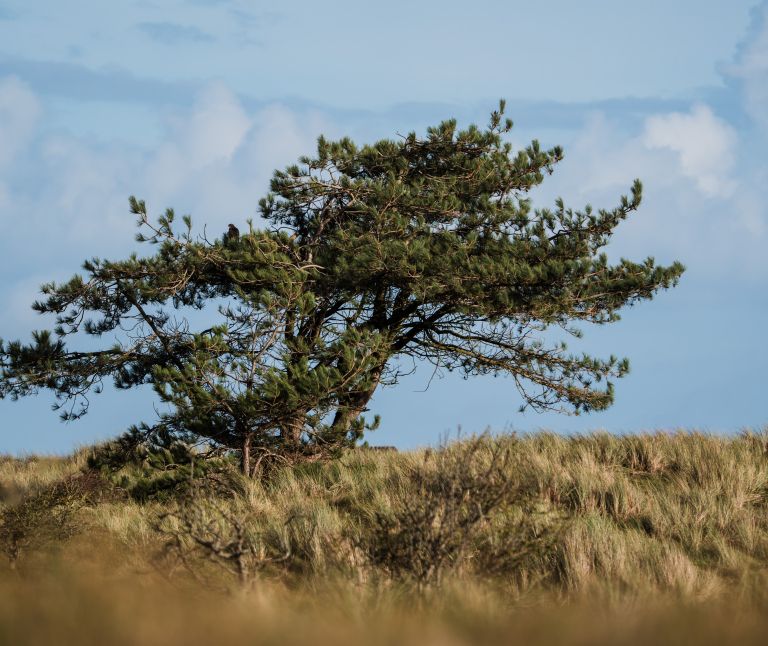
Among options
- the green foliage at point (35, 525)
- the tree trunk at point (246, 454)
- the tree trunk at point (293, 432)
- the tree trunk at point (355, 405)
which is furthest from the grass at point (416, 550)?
the tree trunk at point (355, 405)

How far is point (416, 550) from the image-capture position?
313 inches

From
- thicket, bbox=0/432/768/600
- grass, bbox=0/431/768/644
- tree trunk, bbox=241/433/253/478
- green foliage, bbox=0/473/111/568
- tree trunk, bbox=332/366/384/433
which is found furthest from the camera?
tree trunk, bbox=332/366/384/433

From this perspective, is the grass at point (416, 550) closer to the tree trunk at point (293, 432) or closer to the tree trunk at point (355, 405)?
the tree trunk at point (293, 432)

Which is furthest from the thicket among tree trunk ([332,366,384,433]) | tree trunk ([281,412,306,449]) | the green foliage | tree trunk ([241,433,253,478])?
tree trunk ([332,366,384,433])

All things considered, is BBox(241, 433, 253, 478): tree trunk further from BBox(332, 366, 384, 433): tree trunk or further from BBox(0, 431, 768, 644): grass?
BBox(332, 366, 384, 433): tree trunk

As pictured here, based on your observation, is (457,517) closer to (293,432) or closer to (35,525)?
(35,525)

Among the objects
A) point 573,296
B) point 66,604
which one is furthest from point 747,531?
point 66,604

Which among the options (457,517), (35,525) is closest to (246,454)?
(35,525)

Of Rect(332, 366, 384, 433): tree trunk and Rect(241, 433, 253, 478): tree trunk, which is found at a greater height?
Rect(332, 366, 384, 433): tree trunk

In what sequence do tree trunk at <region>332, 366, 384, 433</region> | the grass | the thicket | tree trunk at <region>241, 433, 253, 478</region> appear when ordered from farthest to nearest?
tree trunk at <region>332, 366, 384, 433</region> → tree trunk at <region>241, 433, 253, 478</region> → the thicket → the grass

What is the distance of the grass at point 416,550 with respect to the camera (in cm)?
492

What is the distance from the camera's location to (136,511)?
42.7 ft

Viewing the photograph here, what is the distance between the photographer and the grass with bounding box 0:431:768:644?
4.92 meters

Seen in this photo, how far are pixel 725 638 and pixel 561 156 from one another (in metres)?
13.2
